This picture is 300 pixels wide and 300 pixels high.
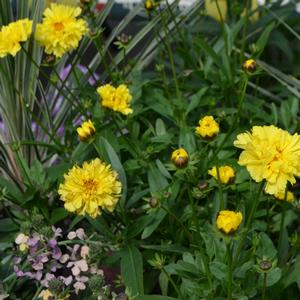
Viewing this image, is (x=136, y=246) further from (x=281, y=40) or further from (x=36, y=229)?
(x=281, y=40)

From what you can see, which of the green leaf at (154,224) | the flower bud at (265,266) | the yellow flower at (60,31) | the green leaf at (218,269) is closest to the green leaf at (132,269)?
the green leaf at (154,224)

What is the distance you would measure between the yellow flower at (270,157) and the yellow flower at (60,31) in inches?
18.3

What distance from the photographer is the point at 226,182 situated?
3.16 feet

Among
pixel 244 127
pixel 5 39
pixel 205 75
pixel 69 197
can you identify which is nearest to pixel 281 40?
pixel 205 75

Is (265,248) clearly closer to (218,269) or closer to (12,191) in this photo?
(218,269)

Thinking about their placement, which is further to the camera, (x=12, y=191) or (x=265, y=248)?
(x=12, y=191)

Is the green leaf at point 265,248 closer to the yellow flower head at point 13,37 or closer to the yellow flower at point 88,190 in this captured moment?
the yellow flower at point 88,190

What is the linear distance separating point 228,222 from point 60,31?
1.73ft

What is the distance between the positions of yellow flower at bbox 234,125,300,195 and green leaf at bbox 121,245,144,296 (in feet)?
1.09

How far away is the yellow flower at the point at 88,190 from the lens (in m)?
0.89

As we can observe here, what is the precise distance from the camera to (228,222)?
77cm

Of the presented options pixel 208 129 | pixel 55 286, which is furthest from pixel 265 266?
pixel 55 286

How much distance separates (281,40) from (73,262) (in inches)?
40.9

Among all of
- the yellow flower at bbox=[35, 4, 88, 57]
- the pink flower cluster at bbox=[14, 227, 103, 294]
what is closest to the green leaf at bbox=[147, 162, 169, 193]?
the pink flower cluster at bbox=[14, 227, 103, 294]
